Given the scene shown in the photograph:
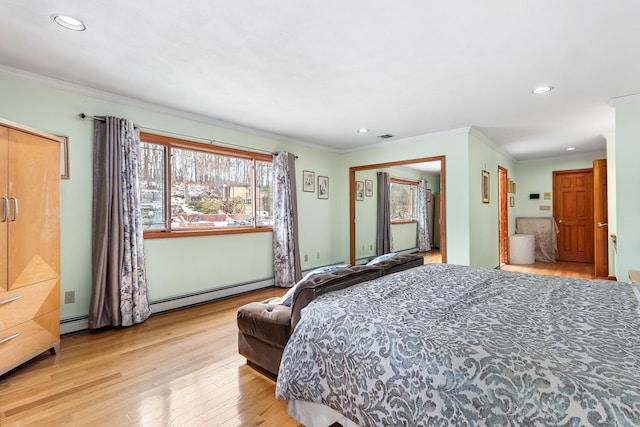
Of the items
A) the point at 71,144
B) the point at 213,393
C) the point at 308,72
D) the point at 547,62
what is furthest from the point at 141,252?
the point at 547,62

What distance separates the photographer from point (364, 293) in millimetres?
1886

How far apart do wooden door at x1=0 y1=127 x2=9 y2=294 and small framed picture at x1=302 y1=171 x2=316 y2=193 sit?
12.2 ft

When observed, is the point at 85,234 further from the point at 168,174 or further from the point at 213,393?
the point at 213,393

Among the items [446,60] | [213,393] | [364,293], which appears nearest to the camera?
[364,293]

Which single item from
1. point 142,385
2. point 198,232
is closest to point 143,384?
point 142,385

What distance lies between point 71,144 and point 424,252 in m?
8.03

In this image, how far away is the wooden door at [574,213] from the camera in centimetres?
667

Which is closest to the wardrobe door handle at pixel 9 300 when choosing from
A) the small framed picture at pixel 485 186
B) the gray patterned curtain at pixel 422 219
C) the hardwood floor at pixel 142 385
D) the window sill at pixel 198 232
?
the hardwood floor at pixel 142 385

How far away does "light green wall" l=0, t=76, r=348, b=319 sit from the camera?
2.88 metres

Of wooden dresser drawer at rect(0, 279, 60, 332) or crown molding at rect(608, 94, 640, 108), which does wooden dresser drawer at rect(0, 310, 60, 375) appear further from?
crown molding at rect(608, 94, 640, 108)

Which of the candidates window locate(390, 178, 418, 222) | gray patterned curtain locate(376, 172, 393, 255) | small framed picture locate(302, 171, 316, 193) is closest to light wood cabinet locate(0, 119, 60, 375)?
small framed picture locate(302, 171, 316, 193)

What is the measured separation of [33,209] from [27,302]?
70 cm

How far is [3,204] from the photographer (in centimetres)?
218

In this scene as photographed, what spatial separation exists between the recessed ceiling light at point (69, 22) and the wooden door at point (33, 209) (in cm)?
84
